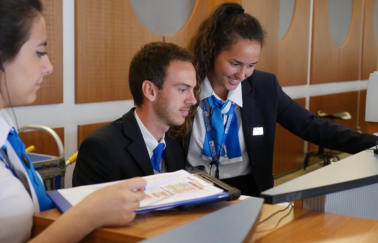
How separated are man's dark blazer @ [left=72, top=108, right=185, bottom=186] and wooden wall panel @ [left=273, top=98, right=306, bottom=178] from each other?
4.32 m

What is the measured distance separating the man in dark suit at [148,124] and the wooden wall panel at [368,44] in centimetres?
706

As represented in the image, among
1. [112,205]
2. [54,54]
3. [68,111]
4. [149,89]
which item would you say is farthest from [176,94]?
[68,111]

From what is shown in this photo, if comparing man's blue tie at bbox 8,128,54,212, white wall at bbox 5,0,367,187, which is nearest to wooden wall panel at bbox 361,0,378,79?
white wall at bbox 5,0,367,187

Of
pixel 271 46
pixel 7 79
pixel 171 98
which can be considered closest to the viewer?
pixel 7 79

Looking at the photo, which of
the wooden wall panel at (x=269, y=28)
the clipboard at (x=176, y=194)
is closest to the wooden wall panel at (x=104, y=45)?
the wooden wall panel at (x=269, y=28)

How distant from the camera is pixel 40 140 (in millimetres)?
3600

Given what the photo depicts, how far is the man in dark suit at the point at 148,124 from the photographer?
2.09 m

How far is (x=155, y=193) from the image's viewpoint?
1435mm

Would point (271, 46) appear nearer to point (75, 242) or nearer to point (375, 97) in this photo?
point (375, 97)

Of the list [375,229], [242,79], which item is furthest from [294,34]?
[375,229]

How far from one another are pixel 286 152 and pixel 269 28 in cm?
166

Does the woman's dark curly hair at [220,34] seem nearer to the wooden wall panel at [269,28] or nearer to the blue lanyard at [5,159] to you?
the blue lanyard at [5,159]

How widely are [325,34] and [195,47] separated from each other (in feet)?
16.6

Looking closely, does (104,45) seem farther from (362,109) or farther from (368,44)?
(368,44)
